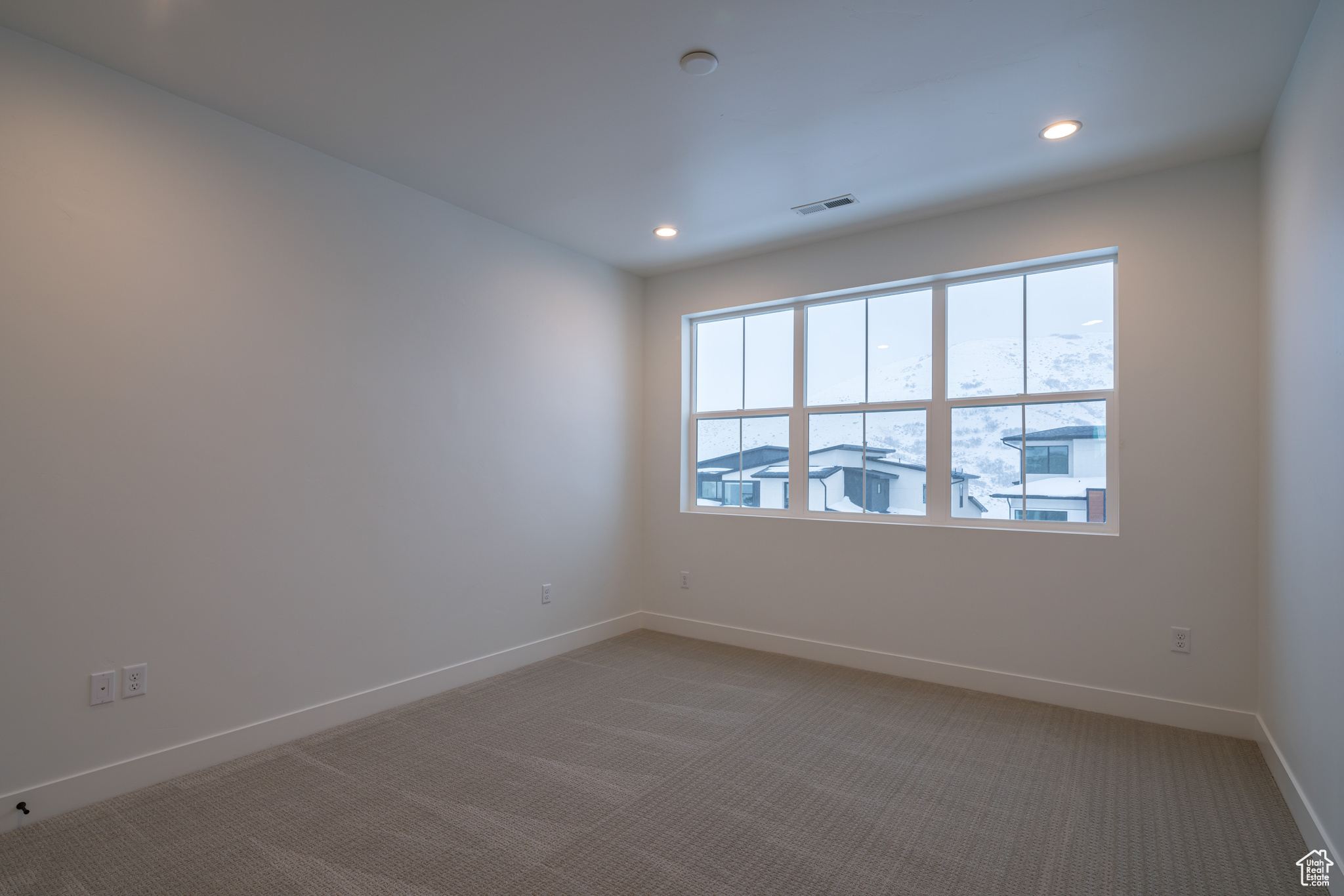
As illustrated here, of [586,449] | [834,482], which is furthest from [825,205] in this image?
[586,449]

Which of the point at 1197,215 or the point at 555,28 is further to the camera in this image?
the point at 1197,215

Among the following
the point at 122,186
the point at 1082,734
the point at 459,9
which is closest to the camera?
the point at 459,9

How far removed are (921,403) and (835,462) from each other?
657mm

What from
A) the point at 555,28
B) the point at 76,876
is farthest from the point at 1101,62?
the point at 76,876

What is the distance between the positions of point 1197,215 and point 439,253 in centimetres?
376

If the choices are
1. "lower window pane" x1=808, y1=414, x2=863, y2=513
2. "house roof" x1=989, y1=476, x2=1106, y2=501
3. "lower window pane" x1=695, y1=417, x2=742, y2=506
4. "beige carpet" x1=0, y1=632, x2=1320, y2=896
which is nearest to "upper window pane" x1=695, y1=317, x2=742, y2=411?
"lower window pane" x1=695, y1=417, x2=742, y2=506

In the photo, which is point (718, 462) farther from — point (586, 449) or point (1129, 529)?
point (1129, 529)

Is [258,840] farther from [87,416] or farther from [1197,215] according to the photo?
[1197,215]

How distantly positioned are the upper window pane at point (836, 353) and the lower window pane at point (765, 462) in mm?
336

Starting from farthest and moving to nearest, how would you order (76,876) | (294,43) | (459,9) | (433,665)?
1. (433,665)
2. (294,43)
3. (459,9)
4. (76,876)

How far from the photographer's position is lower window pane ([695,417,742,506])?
4.80 m

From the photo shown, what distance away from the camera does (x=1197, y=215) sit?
10.3ft

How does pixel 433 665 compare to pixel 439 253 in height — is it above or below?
below

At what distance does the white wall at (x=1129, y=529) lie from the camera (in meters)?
3.05
